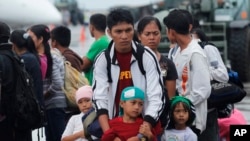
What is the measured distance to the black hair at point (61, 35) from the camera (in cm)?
1004

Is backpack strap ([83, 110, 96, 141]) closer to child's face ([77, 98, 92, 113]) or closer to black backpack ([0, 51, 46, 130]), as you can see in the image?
black backpack ([0, 51, 46, 130])

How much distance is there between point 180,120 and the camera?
7.51m

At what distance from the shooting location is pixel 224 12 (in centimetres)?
2239

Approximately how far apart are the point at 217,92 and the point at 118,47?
160cm

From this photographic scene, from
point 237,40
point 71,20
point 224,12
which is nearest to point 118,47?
Answer: point 237,40

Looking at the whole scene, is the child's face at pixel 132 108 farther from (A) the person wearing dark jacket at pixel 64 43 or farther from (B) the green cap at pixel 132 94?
(A) the person wearing dark jacket at pixel 64 43

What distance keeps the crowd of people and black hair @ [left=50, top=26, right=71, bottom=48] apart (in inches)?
0.4

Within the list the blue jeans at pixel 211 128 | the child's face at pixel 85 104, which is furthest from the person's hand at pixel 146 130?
the child's face at pixel 85 104

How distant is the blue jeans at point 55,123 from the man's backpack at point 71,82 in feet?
0.48

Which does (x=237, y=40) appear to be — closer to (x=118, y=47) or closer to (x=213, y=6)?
(x=213, y=6)

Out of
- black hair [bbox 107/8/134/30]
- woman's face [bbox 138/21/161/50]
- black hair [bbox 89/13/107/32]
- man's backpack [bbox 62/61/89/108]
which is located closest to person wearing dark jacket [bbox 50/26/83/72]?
man's backpack [bbox 62/61/89/108]

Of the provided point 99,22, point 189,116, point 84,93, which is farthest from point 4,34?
point 99,22

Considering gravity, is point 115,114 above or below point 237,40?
above

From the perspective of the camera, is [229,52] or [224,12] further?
[224,12]
